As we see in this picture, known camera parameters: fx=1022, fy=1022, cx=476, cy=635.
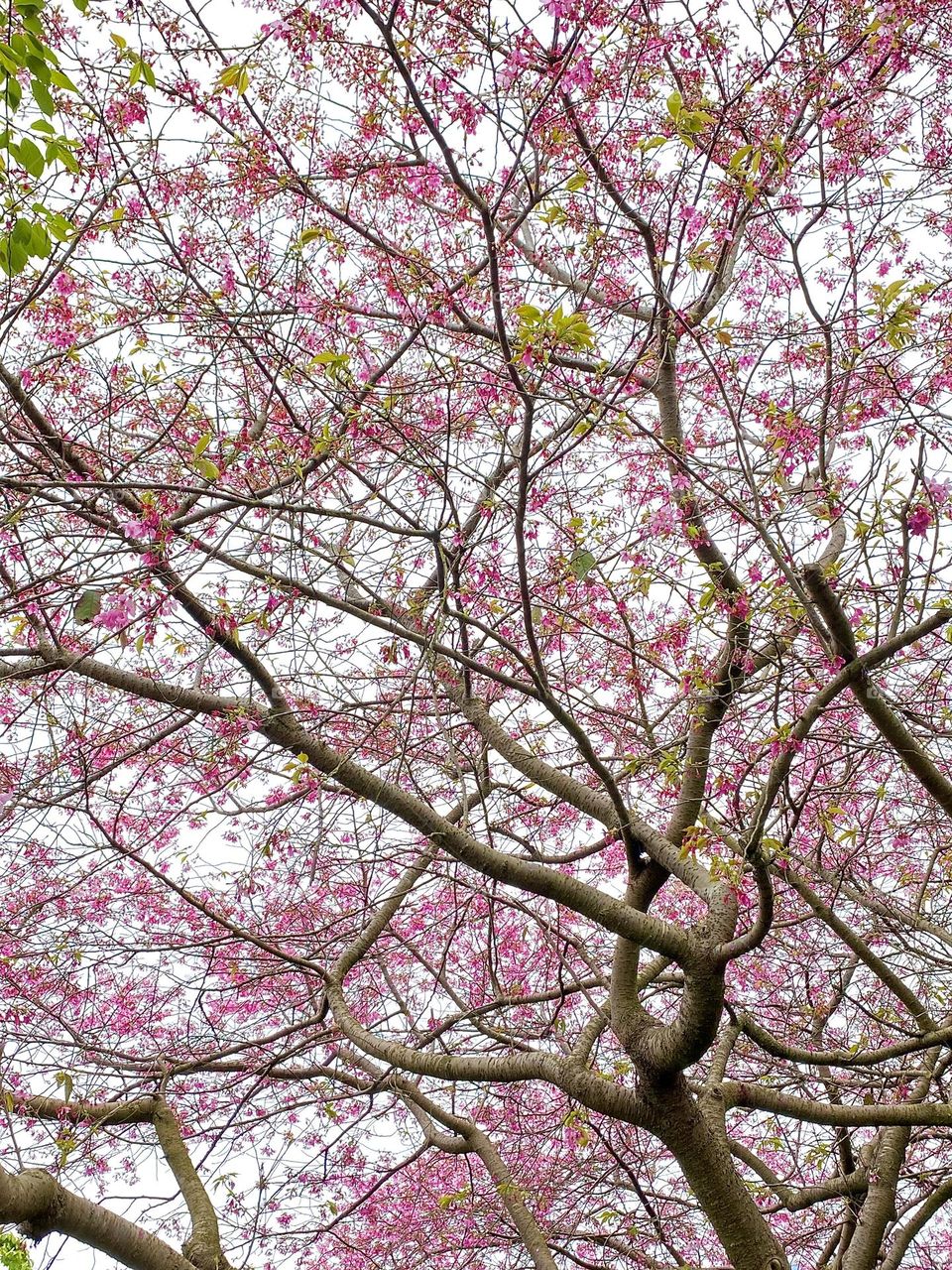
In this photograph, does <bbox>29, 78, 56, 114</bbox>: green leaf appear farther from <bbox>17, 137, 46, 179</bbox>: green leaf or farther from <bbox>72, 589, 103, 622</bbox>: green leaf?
<bbox>72, 589, 103, 622</bbox>: green leaf

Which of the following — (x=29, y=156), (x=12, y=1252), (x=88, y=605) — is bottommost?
(x=12, y=1252)

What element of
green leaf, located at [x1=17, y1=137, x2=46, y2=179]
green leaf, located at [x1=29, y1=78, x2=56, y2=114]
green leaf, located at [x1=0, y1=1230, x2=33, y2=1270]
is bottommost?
green leaf, located at [x1=0, y1=1230, x2=33, y2=1270]

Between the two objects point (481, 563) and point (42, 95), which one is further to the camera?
point (481, 563)

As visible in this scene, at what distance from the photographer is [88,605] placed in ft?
11.0

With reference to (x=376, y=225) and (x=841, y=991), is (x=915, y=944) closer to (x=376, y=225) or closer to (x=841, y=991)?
(x=841, y=991)

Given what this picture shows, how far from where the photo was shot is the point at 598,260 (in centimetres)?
406

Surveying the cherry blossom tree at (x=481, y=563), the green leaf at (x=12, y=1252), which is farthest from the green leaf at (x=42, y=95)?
the green leaf at (x=12, y=1252)

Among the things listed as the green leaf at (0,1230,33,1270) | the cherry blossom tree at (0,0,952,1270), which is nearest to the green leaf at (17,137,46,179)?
the cherry blossom tree at (0,0,952,1270)

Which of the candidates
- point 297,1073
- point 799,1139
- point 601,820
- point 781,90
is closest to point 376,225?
point 781,90

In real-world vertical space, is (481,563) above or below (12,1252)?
above

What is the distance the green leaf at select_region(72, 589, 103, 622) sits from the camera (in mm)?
3326

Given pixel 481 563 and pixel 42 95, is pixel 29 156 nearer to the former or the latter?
pixel 42 95

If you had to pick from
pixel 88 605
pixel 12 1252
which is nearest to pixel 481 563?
pixel 88 605

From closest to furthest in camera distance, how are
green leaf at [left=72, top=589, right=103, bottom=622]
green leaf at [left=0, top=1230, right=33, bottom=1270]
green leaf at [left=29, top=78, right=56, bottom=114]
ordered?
green leaf at [left=29, top=78, right=56, bottom=114]
green leaf at [left=72, top=589, right=103, bottom=622]
green leaf at [left=0, top=1230, right=33, bottom=1270]
